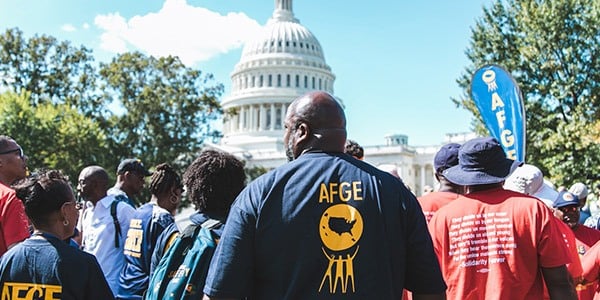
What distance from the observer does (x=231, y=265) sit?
8.68 ft

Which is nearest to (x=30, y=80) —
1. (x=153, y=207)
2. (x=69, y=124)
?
(x=69, y=124)

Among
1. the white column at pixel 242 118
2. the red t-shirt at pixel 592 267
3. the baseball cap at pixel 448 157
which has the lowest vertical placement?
the red t-shirt at pixel 592 267

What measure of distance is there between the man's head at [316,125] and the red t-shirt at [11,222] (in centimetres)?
208

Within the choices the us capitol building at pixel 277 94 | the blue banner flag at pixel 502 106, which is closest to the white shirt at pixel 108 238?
the blue banner flag at pixel 502 106

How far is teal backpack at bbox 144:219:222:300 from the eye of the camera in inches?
135

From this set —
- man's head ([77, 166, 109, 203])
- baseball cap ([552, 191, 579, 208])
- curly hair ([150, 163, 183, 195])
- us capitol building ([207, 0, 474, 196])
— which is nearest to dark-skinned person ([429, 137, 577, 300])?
baseball cap ([552, 191, 579, 208])

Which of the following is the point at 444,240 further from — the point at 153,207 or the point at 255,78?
the point at 255,78

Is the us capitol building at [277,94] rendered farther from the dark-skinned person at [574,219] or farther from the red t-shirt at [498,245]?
the red t-shirt at [498,245]

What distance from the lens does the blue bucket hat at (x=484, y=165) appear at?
374 centimetres

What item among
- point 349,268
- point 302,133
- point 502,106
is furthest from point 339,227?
point 502,106

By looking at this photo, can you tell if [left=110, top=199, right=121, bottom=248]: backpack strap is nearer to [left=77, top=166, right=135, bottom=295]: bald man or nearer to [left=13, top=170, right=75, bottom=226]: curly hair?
[left=77, top=166, right=135, bottom=295]: bald man

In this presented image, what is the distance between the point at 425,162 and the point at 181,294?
8662 cm

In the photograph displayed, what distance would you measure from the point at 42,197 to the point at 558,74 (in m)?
19.6

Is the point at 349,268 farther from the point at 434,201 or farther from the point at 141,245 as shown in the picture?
the point at 141,245
